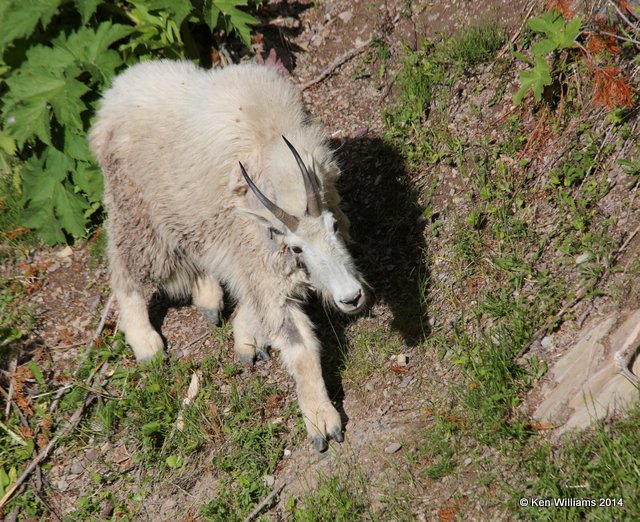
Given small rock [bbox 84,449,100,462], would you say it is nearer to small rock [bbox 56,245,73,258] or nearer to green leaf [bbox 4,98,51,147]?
small rock [bbox 56,245,73,258]

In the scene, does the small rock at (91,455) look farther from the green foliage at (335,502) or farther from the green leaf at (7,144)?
the green leaf at (7,144)

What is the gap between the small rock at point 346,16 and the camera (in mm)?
5930

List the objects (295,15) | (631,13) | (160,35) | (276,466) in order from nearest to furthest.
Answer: (276,466) < (631,13) < (160,35) < (295,15)

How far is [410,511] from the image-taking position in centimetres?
343

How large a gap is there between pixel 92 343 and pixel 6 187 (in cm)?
172

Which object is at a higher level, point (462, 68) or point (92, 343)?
point (462, 68)

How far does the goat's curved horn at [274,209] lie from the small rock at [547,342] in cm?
149

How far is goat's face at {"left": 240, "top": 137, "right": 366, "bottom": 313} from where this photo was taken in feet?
12.2

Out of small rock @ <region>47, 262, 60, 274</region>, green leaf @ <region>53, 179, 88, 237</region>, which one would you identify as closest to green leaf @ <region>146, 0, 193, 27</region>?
green leaf @ <region>53, 179, 88, 237</region>

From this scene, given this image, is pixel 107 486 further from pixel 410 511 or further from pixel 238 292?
pixel 410 511

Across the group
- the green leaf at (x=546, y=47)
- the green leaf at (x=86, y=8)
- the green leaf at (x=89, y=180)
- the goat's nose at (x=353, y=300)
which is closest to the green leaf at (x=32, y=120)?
the green leaf at (x=89, y=180)

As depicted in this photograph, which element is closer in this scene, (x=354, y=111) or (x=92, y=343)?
(x=92, y=343)

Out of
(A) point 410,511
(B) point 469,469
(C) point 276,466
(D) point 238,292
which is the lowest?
(C) point 276,466

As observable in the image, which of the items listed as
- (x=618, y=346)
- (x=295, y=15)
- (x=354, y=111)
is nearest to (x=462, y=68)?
(x=354, y=111)
